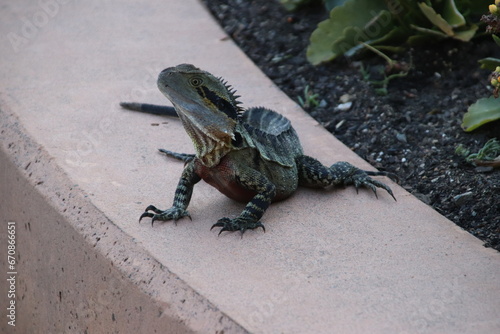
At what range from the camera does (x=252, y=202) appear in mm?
4270

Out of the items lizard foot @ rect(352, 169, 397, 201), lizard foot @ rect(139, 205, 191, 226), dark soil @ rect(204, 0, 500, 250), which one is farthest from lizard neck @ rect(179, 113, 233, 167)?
dark soil @ rect(204, 0, 500, 250)

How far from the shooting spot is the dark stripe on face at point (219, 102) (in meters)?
4.09

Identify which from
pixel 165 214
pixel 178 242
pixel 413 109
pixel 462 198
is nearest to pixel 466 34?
pixel 413 109

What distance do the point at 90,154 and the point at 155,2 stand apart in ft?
11.8

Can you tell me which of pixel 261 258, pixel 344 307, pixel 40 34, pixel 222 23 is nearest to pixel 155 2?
pixel 222 23

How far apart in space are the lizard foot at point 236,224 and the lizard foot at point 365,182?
34.0 inches

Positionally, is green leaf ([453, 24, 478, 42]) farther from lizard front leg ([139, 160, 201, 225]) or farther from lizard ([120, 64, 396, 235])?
lizard front leg ([139, 160, 201, 225])

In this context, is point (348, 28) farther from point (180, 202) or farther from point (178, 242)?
point (178, 242)

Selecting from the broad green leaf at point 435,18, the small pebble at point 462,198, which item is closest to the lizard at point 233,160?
the small pebble at point 462,198

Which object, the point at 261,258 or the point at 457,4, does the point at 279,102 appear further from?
the point at 261,258

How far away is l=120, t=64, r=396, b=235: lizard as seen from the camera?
4074 millimetres

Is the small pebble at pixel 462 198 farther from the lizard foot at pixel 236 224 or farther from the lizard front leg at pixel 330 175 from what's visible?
the lizard foot at pixel 236 224

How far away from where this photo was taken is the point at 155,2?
8141mm

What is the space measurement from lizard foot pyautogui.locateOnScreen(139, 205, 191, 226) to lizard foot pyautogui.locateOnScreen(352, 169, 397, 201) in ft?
3.78
